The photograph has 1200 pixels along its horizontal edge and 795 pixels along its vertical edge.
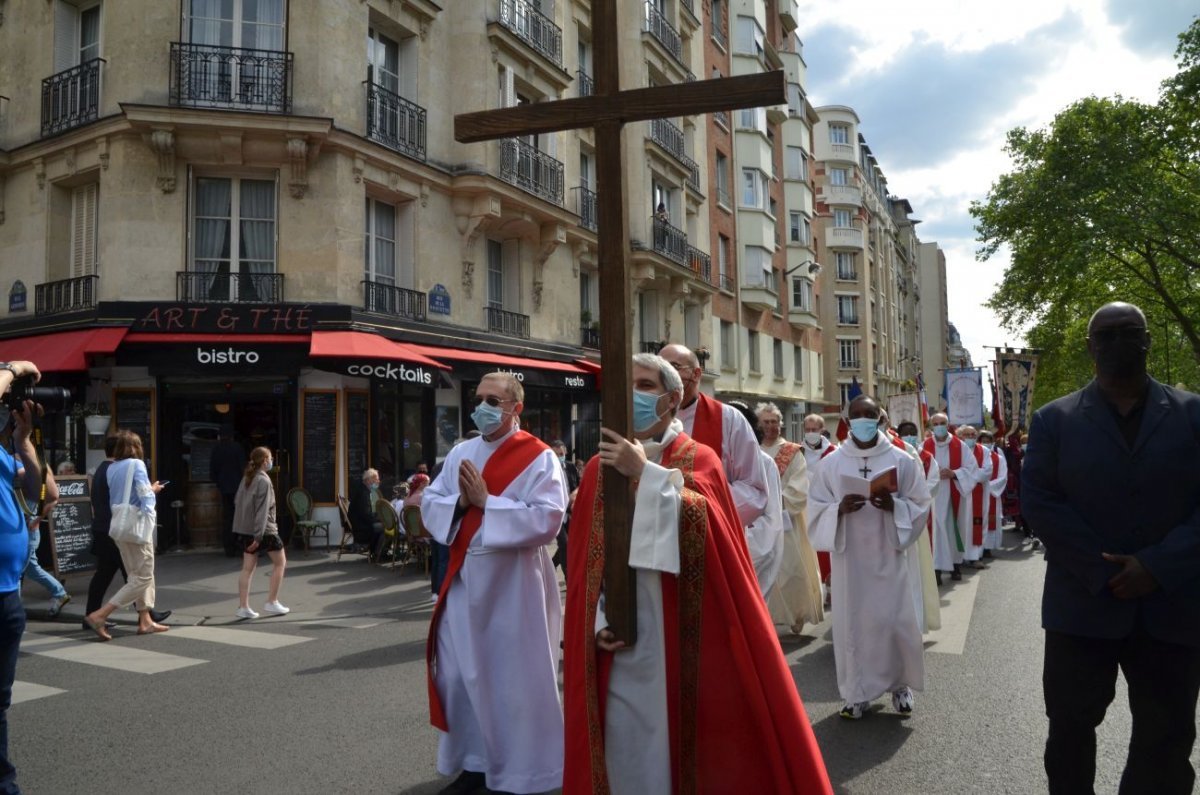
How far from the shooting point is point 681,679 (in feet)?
10.2

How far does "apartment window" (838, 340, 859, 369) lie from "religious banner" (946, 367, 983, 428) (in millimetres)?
34496

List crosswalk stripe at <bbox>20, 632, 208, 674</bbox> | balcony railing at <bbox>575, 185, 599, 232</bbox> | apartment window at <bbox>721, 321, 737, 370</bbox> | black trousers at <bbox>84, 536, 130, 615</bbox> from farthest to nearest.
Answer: apartment window at <bbox>721, 321, 737, 370</bbox>, balcony railing at <bbox>575, 185, 599, 232</bbox>, black trousers at <bbox>84, 536, 130, 615</bbox>, crosswalk stripe at <bbox>20, 632, 208, 674</bbox>

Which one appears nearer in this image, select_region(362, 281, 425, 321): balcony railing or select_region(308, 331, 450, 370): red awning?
select_region(308, 331, 450, 370): red awning

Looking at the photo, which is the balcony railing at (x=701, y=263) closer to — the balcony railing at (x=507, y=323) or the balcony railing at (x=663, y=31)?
the balcony railing at (x=663, y=31)

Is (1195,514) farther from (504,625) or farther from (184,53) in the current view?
(184,53)

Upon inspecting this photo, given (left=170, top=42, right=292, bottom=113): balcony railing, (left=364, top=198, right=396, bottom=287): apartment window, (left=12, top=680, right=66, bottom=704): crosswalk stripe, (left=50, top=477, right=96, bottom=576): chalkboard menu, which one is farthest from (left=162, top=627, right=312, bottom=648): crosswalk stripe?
(left=170, top=42, right=292, bottom=113): balcony railing

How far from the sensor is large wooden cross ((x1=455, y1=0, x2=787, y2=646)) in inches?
117

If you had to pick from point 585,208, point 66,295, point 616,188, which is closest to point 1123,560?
point 616,188

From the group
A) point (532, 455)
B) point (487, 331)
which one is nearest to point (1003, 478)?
point (487, 331)

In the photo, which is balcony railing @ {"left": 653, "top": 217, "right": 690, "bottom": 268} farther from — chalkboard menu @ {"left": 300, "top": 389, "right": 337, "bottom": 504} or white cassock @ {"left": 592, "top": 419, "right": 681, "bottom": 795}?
white cassock @ {"left": 592, "top": 419, "right": 681, "bottom": 795}

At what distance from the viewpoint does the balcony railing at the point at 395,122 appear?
642 inches

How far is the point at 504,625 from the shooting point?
4.41 meters

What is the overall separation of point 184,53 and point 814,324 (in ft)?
101

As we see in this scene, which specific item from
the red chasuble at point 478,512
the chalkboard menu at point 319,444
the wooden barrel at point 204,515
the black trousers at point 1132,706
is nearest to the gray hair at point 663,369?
the red chasuble at point 478,512
